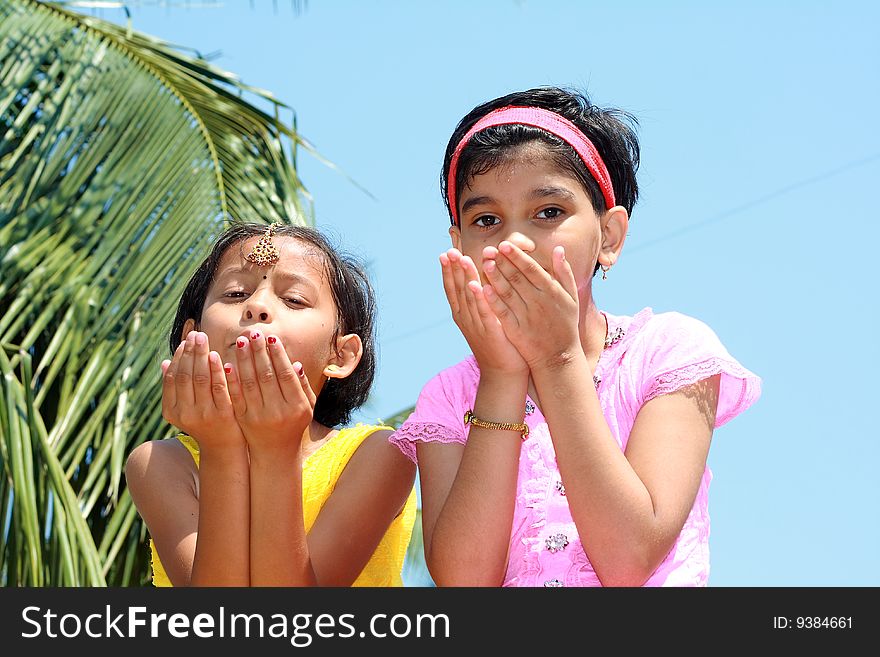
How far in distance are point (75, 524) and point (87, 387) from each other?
2.51 feet

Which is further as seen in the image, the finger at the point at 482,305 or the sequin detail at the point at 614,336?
the sequin detail at the point at 614,336

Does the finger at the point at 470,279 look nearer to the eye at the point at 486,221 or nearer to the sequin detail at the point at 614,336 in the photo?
the eye at the point at 486,221

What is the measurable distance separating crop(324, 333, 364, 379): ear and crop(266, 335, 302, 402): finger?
53cm

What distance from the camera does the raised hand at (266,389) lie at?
2570 mm

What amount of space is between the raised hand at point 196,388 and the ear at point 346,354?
57 cm

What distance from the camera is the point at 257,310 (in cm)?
287

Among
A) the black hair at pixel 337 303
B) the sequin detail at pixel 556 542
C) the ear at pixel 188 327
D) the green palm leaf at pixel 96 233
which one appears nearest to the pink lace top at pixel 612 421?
the sequin detail at pixel 556 542

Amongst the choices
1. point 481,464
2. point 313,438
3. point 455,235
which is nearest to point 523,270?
point 481,464

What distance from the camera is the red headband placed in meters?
2.81

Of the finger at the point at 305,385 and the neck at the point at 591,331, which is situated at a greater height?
the neck at the point at 591,331

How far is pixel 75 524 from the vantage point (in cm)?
363

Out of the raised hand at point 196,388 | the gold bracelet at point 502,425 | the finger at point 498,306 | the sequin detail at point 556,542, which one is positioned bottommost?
the sequin detail at point 556,542
